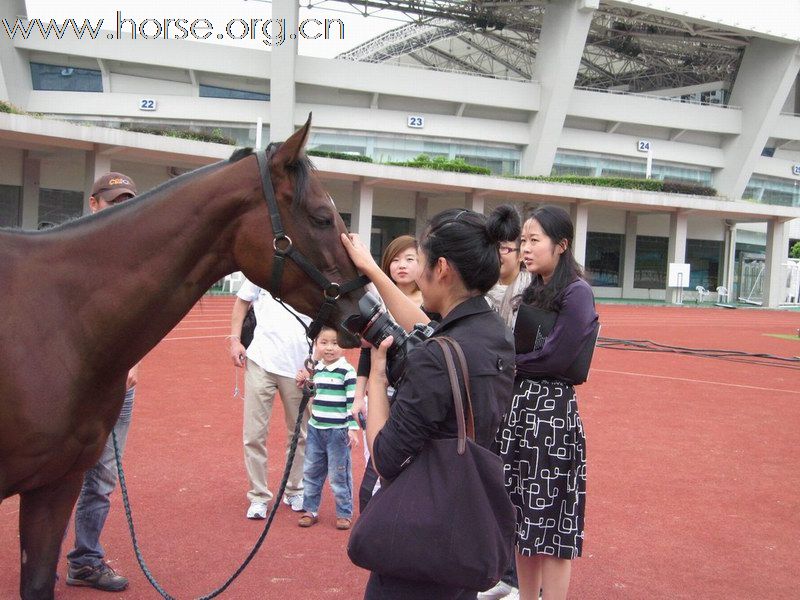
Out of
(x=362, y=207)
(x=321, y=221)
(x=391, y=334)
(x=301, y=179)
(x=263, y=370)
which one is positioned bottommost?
(x=263, y=370)

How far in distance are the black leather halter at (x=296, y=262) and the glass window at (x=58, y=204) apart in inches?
1036

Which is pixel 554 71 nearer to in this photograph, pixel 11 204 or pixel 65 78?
pixel 65 78

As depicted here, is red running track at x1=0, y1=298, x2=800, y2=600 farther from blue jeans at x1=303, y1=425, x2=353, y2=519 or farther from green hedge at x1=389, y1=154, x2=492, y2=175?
green hedge at x1=389, y1=154, x2=492, y2=175

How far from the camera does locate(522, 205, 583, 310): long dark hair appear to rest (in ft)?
11.1

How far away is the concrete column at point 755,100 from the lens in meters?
36.0

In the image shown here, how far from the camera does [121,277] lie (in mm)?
2508

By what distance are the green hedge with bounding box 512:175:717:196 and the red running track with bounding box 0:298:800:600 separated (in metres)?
21.9

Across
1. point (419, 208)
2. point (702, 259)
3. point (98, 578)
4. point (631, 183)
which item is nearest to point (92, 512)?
point (98, 578)

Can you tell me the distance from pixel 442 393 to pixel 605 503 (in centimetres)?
404

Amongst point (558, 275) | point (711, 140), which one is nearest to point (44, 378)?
point (558, 275)

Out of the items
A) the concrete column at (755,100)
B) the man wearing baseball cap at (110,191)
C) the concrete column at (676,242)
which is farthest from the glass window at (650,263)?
the man wearing baseball cap at (110,191)

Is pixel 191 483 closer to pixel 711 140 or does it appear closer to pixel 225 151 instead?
pixel 225 151

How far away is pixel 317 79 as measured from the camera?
3042 cm

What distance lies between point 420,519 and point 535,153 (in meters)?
33.6
